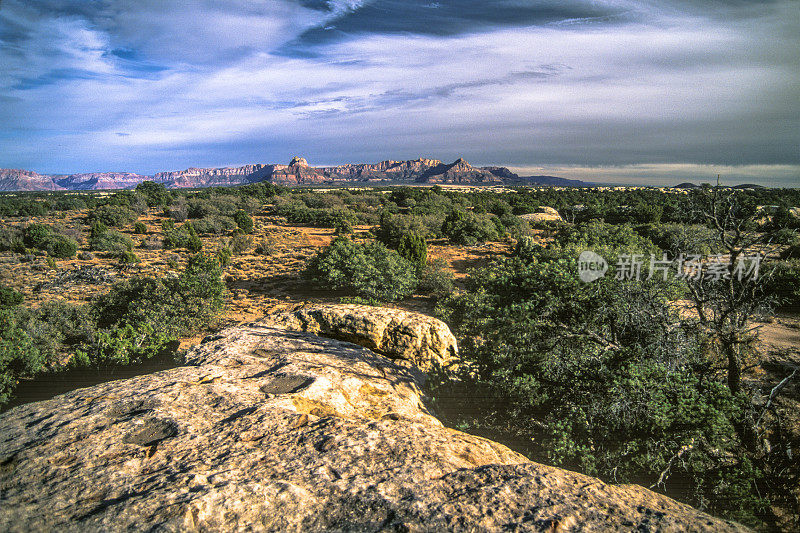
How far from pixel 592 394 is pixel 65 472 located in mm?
6522

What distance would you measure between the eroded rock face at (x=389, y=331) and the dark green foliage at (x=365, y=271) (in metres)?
6.81

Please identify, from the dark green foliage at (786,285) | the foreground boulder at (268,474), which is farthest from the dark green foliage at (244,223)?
the dark green foliage at (786,285)

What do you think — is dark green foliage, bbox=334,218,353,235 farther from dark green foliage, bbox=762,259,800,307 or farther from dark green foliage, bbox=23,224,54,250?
dark green foliage, bbox=762,259,800,307

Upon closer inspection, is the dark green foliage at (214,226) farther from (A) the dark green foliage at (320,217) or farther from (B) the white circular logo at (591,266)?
(B) the white circular logo at (591,266)

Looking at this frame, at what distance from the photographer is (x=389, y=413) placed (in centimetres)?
494

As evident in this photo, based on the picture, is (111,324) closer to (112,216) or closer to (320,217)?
(320,217)

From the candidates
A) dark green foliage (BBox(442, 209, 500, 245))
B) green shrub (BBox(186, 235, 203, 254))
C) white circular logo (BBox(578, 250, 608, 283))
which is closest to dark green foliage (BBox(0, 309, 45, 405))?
white circular logo (BBox(578, 250, 608, 283))

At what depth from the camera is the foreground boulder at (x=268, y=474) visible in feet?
8.84

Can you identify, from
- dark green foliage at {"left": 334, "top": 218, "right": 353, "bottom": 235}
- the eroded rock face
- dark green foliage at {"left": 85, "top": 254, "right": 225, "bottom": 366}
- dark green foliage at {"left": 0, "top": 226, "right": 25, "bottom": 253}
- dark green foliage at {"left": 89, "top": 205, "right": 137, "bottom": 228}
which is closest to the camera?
the eroded rock face

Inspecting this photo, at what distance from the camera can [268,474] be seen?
3.19 metres

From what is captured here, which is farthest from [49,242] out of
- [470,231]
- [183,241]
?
[470,231]

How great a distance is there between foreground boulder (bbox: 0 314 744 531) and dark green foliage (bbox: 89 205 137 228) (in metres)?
38.7

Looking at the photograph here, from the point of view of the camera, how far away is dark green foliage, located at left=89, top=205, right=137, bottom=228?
3534 cm

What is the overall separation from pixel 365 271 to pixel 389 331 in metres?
8.22
